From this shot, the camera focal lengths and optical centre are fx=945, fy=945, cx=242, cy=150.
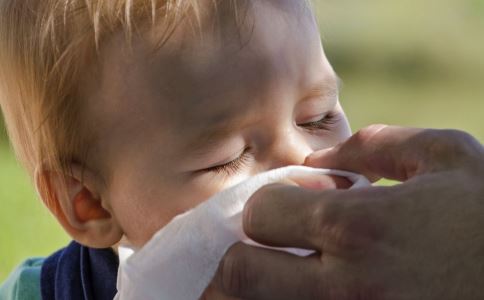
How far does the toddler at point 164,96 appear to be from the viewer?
1.51 metres

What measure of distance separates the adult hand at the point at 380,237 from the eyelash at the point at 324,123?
0.30 metres

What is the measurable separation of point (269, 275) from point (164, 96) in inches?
15.5

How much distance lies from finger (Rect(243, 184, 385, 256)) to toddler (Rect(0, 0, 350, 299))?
23 centimetres

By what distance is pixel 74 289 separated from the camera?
196 cm

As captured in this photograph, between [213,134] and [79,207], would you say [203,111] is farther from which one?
[79,207]

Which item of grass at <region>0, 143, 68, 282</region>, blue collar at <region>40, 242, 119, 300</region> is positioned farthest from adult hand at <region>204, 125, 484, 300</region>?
grass at <region>0, 143, 68, 282</region>

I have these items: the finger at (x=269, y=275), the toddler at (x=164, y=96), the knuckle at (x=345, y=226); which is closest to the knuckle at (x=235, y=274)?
the finger at (x=269, y=275)

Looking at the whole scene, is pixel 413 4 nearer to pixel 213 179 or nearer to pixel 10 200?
pixel 10 200

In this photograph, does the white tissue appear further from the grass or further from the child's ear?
the grass

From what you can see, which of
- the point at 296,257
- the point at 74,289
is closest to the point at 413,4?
the point at 74,289

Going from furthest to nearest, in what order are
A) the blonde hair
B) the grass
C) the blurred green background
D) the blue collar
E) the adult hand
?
the blurred green background, the grass, the blue collar, the blonde hair, the adult hand

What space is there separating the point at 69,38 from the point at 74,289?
0.62 m

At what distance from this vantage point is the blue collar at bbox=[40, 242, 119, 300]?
193 centimetres

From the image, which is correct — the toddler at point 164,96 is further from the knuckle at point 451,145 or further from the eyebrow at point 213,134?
the knuckle at point 451,145
